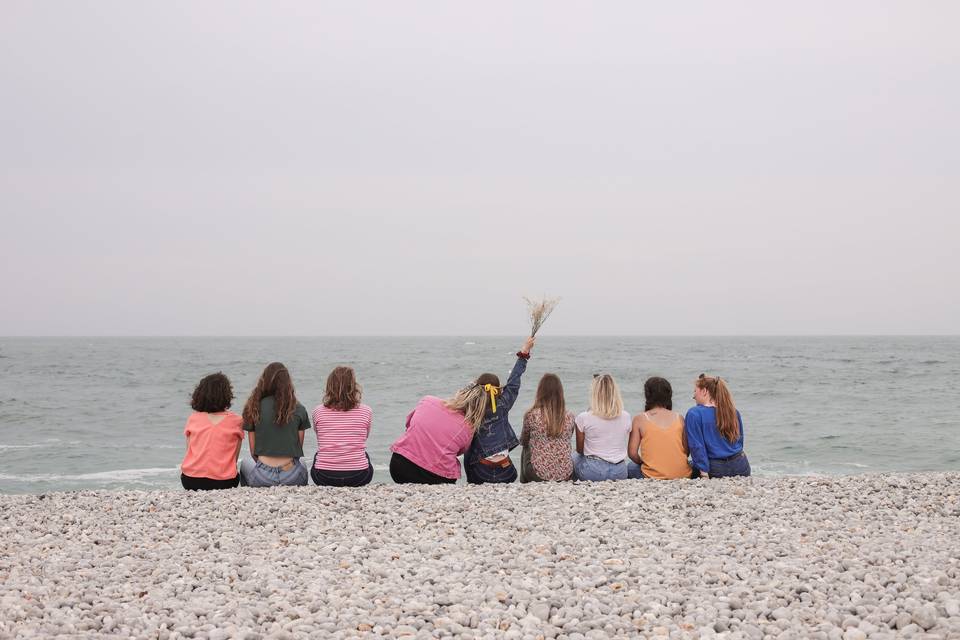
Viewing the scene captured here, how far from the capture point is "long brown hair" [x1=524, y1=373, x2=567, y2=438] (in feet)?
24.6

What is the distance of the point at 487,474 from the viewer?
296 inches

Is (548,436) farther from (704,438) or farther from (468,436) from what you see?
(704,438)

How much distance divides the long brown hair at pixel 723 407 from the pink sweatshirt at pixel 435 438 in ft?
7.71

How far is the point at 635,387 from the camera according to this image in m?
34.8

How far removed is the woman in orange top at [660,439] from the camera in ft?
24.8

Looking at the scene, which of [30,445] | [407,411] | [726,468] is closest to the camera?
[726,468]

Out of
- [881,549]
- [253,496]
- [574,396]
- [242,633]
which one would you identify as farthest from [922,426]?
[242,633]

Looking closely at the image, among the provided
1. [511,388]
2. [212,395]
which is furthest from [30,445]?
[511,388]

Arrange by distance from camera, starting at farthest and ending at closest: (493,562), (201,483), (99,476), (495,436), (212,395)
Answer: (99,476)
(495,436)
(201,483)
(212,395)
(493,562)

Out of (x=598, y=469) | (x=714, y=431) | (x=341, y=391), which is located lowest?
(x=598, y=469)

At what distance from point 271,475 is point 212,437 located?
66 centimetres

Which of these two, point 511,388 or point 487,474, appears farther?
point 487,474

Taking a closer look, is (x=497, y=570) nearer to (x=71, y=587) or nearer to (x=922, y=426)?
A: (x=71, y=587)

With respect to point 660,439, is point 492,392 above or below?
above
